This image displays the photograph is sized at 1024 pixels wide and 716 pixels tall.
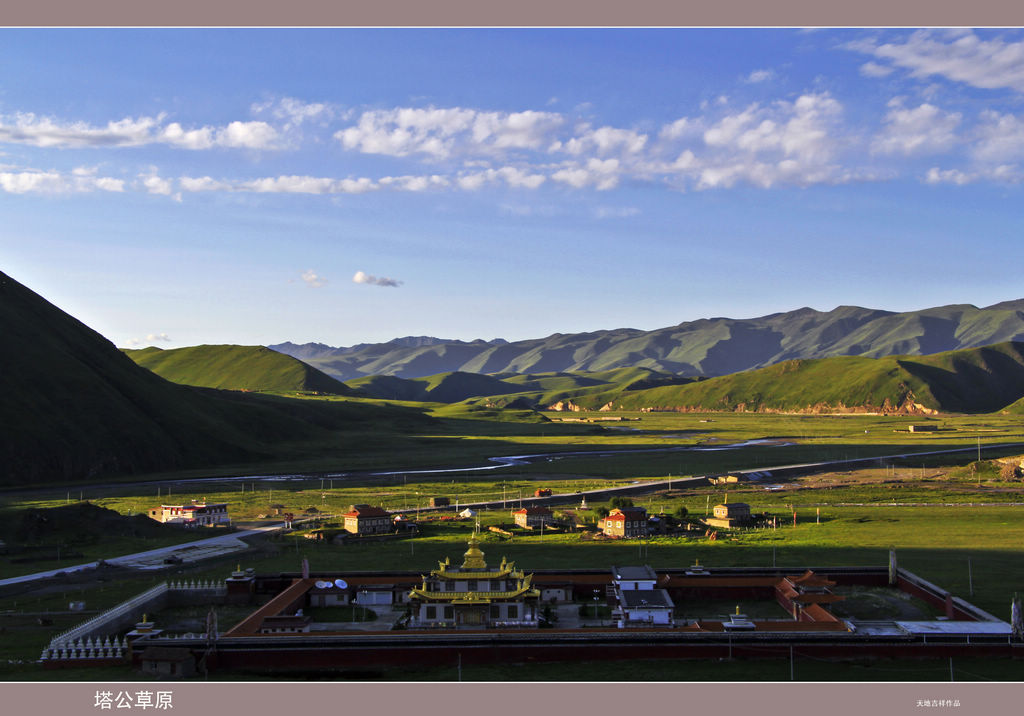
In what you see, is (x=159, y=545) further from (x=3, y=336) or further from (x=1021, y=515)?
(x=3, y=336)

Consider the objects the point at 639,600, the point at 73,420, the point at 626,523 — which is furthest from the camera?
the point at 73,420

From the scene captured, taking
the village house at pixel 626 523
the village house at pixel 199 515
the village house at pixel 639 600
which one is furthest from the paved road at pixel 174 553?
the village house at pixel 639 600

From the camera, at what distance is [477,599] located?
53281 mm

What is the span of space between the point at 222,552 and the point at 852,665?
60.2 m

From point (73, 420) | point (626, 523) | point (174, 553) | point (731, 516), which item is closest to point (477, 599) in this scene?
point (626, 523)

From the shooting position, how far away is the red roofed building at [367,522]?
319 feet

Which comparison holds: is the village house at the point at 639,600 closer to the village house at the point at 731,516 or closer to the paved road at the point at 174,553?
the village house at the point at 731,516

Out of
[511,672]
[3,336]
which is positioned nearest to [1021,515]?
[511,672]

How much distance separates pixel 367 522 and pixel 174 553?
66.8ft

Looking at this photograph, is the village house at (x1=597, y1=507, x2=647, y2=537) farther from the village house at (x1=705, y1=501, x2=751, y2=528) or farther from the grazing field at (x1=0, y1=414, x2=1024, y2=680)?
the village house at (x1=705, y1=501, x2=751, y2=528)

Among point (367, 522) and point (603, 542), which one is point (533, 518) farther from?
point (367, 522)

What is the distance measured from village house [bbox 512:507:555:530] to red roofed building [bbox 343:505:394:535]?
14.3 m

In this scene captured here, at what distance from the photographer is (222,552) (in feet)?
283

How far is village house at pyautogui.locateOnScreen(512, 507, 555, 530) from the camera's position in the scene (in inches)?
3957
